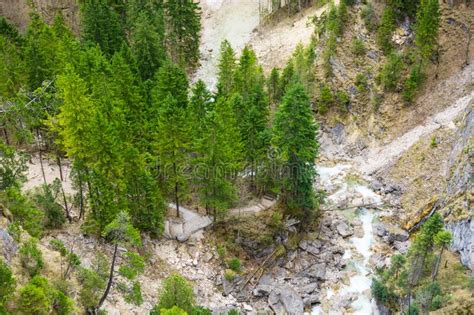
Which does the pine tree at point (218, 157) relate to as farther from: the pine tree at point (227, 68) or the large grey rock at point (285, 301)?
the pine tree at point (227, 68)

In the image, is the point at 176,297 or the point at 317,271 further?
the point at 317,271

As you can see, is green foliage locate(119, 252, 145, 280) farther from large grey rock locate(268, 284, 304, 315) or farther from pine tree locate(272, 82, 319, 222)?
pine tree locate(272, 82, 319, 222)

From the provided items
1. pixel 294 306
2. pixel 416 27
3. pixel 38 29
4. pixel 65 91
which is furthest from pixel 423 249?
pixel 38 29

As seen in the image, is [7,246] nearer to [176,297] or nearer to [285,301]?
[176,297]

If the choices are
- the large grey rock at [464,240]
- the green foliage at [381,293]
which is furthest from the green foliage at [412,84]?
the green foliage at [381,293]

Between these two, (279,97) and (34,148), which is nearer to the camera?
(34,148)

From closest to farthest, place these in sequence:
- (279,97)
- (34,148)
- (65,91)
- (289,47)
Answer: (65,91)
(34,148)
(279,97)
(289,47)

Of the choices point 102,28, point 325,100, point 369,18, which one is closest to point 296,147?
point 325,100

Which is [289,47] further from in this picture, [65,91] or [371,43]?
[65,91]
